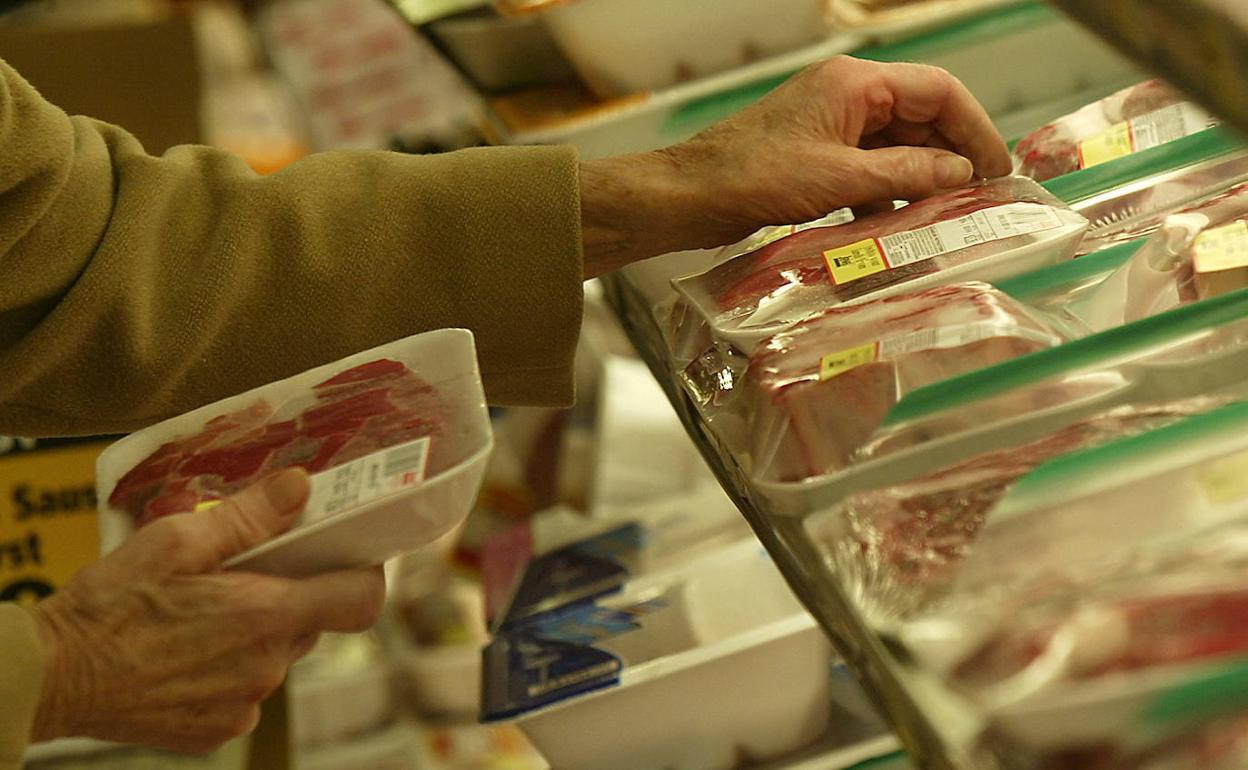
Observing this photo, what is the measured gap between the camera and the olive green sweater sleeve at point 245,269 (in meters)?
1.27

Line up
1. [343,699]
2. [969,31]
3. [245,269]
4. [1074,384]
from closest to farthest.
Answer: [1074,384] < [245,269] < [969,31] < [343,699]

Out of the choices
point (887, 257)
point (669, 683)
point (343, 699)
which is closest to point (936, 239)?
point (887, 257)

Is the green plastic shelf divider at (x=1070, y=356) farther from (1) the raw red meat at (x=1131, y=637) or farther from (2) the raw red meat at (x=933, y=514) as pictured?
(1) the raw red meat at (x=1131, y=637)

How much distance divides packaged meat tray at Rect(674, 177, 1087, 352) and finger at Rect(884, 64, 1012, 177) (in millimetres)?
92

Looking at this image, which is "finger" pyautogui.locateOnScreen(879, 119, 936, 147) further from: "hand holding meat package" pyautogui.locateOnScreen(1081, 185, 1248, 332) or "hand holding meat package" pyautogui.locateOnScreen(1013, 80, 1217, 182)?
"hand holding meat package" pyautogui.locateOnScreen(1081, 185, 1248, 332)

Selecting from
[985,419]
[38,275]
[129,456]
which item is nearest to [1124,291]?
[985,419]

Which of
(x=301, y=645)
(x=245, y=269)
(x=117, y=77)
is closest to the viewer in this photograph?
(x=301, y=645)

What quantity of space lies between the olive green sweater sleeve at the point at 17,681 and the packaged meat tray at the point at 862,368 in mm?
564

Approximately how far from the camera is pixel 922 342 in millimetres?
1034

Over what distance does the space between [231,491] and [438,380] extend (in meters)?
0.19

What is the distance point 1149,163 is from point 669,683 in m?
0.70

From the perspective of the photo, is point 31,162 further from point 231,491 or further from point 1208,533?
point 1208,533

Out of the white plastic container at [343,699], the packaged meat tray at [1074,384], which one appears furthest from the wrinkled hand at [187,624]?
the white plastic container at [343,699]

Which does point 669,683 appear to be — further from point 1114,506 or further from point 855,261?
point 1114,506
